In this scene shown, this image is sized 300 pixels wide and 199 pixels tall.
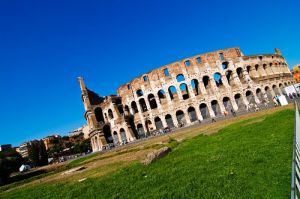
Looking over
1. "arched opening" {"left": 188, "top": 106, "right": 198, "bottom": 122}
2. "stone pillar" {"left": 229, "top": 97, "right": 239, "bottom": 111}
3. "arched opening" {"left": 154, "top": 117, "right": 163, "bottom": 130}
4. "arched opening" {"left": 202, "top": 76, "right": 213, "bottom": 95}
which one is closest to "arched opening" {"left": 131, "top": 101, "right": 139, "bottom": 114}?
"arched opening" {"left": 154, "top": 117, "right": 163, "bottom": 130}

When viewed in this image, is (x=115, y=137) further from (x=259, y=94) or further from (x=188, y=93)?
(x=259, y=94)

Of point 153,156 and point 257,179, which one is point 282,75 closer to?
point 153,156

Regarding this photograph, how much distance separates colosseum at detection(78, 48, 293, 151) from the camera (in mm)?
46625

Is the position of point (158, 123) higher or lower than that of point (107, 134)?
lower

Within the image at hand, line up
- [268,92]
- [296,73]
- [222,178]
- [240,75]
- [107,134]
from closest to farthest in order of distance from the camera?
1. [222,178]
2. [268,92]
3. [240,75]
4. [107,134]
5. [296,73]

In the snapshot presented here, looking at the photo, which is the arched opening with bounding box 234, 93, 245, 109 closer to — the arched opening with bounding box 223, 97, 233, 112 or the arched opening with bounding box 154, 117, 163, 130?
the arched opening with bounding box 223, 97, 233, 112

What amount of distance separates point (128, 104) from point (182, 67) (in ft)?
40.1

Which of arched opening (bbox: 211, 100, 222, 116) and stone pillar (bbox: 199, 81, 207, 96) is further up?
stone pillar (bbox: 199, 81, 207, 96)

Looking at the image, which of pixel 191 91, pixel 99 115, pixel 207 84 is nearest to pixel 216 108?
pixel 207 84

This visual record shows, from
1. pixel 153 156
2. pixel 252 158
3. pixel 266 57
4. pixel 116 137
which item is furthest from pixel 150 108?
pixel 252 158

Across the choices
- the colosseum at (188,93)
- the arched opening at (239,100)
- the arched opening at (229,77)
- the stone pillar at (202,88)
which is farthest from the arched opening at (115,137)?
the arched opening at (229,77)

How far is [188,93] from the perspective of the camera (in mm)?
48500

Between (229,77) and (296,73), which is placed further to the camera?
(296,73)

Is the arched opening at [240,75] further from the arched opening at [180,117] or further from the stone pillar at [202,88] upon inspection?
the arched opening at [180,117]
